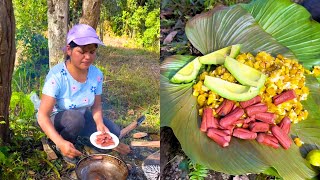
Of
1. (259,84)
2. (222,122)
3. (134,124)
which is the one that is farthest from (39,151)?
(259,84)

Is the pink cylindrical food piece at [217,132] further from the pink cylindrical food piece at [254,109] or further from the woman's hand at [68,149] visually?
the woman's hand at [68,149]

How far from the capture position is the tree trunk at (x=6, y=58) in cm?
141

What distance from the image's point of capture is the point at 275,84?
1.93m

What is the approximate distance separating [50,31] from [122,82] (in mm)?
304

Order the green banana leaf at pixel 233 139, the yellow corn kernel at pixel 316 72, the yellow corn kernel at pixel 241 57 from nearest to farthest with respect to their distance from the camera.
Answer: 1. the green banana leaf at pixel 233 139
2. the yellow corn kernel at pixel 241 57
3. the yellow corn kernel at pixel 316 72

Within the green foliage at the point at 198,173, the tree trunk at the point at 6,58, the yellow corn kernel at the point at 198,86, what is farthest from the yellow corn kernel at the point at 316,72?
the tree trunk at the point at 6,58

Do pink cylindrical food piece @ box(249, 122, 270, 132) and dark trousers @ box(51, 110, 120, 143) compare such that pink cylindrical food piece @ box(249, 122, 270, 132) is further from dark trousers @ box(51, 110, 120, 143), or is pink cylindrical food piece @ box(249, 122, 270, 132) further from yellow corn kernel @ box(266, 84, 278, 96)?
dark trousers @ box(51, 110, 120, 143)

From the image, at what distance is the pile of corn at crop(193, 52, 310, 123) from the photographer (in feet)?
6.31

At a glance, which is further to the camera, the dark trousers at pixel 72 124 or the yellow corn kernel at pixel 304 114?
the yellow corn kernel at pixel 304 114

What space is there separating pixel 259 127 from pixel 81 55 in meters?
0.92

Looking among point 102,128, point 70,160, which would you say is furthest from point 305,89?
point 70,160

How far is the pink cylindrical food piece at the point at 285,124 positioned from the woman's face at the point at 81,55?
100 centimetres

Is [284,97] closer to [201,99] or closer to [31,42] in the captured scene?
[201,99]

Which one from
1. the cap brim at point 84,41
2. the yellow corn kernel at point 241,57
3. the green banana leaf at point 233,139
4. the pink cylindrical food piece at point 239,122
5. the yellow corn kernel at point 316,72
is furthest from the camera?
the yellow corn kernel at point 316,72
